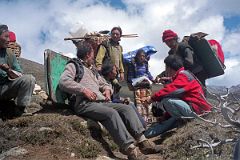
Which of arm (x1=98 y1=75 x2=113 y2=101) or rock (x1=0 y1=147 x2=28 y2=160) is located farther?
arm (x1=98 y1=75 x2=113 y2=101)

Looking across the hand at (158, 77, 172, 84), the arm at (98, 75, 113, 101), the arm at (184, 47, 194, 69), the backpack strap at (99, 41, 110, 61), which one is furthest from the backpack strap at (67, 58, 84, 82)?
the arm at (184, 47, 194, 69)

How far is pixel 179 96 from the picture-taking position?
8.18 m

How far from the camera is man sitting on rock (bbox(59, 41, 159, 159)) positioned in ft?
22.7

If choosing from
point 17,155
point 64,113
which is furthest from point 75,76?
point 17,155

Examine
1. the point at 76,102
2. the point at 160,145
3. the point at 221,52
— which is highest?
the point at 221,52

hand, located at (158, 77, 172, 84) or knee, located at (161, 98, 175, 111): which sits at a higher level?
hand, located at (158, 77, 172, 84)

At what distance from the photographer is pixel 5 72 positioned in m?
7.79

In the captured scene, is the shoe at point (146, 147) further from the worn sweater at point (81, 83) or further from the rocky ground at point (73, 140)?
the worn sweater at point (81, 83)

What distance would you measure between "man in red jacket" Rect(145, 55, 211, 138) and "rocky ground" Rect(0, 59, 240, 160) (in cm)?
30

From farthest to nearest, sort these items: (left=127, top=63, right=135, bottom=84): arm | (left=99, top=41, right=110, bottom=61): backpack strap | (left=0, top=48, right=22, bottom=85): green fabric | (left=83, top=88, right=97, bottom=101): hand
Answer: (left=127, top=63, right=135, bottom=84): arm
(left=99, top=41, right=110, bottom=61): backpack strap
(left=0, top=48, right=22, bottom=85): green fabric
(left=83, top=88, right=97, bottom=101): hand

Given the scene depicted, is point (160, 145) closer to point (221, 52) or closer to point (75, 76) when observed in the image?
point (75, 76)

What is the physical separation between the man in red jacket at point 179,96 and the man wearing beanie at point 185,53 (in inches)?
21.3

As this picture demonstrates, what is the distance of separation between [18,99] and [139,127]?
2163 mm

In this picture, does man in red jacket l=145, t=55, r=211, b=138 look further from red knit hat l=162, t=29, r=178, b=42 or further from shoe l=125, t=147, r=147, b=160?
shoe l=125, t=147, r=147, b=160
